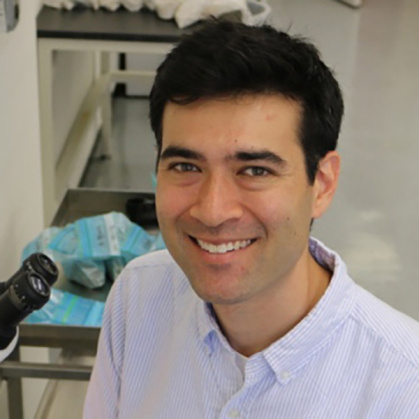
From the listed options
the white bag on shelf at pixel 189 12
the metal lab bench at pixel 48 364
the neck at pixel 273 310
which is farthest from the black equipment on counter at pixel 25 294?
the white bag on shelf at pixel 189 12

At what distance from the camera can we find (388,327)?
43.8 inches

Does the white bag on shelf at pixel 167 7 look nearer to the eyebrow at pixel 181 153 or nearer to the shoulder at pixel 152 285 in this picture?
the shoulder at pixel 152 285

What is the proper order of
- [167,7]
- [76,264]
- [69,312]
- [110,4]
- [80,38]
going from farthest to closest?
[110,4] → [167,7] → [80,38] → [76,264] → [69,312]

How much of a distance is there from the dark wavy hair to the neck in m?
0.17

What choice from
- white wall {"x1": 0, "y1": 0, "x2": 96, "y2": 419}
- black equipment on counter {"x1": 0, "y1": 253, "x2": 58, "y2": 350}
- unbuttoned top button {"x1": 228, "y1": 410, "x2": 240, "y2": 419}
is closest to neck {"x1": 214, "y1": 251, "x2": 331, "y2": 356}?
unbuttoned top button {"x1": 228, "y1": 410, "x2": 240, "y2": 419}

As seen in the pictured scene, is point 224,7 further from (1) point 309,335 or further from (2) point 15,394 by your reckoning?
(1) point 309,335

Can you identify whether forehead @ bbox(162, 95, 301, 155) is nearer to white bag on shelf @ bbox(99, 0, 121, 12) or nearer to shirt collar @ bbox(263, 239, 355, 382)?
shirt collar @ bbox(263, 239, 355, 382)

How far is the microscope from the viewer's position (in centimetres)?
140

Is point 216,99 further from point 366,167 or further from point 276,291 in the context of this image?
point 366,167

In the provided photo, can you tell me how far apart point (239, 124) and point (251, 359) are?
357mm

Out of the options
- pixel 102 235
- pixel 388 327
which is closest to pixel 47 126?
pixel 102 235

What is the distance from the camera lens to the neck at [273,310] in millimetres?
1167

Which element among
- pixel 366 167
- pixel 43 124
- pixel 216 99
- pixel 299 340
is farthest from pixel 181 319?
pixel 366 167

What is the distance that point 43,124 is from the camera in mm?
2998
